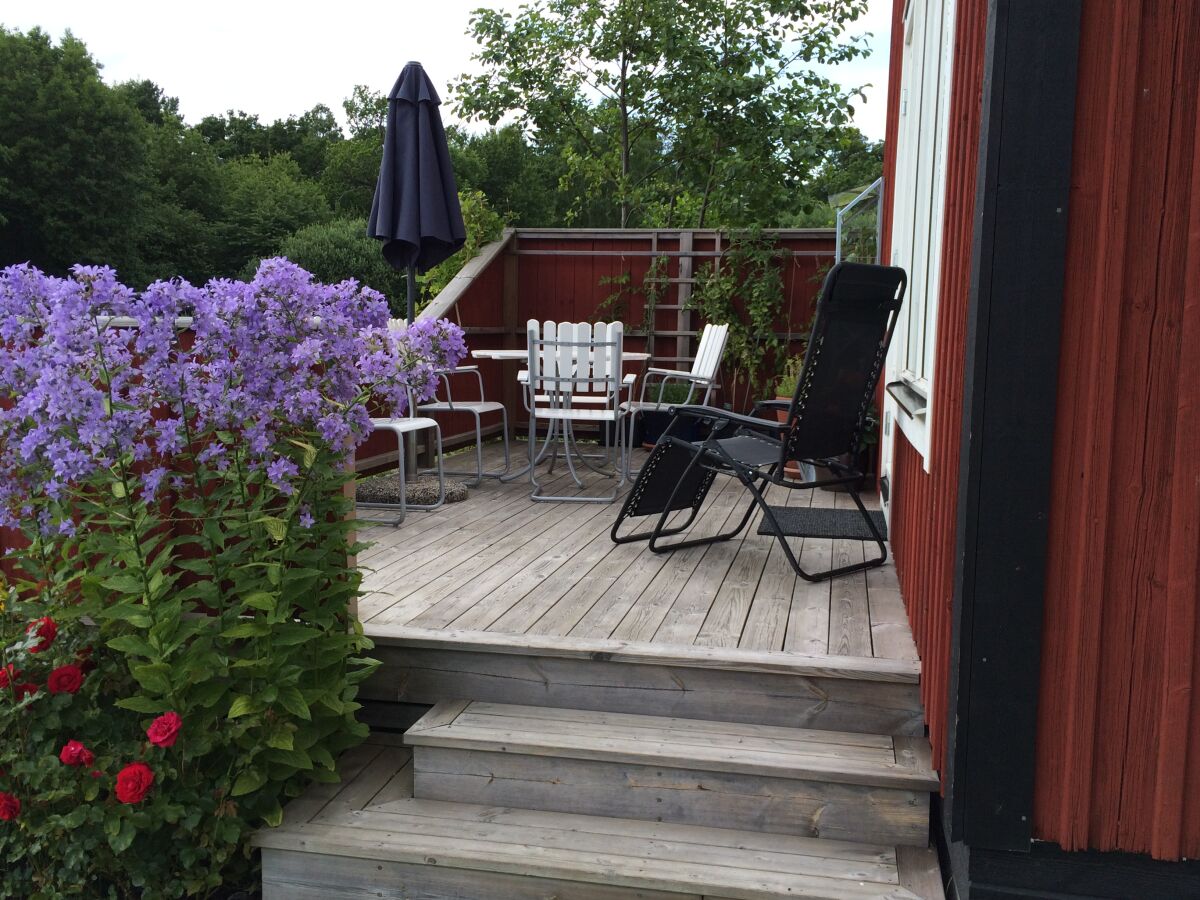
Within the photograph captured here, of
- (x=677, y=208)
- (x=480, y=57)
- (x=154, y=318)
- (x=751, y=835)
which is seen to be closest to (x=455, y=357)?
(x=154, y=318)

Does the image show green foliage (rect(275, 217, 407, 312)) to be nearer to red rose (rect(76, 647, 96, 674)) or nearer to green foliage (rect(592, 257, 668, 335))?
green foliage (rect(592, 257, 668, 335))

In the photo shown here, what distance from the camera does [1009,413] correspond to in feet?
5.90

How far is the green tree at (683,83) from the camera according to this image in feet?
37.7

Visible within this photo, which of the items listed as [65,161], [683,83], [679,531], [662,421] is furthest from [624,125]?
[65,161]

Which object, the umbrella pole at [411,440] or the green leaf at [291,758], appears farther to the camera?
the umbrella pole at [411,440]

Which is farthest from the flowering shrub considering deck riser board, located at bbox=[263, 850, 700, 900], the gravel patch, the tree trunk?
the tree trunk

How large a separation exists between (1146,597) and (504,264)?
6.90 m

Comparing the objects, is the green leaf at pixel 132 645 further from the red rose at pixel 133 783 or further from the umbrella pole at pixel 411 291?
the umbrella pole at pixel 411 291

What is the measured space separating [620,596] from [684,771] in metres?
0.91

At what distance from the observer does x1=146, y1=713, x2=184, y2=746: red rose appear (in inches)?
83.6

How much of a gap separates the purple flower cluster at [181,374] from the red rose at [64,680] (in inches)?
13.5

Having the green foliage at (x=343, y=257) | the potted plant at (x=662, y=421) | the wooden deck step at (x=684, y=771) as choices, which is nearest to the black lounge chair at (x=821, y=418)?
the wooden deck step at (x=684, y=771)

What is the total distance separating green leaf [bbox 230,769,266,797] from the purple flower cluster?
2.08 feet

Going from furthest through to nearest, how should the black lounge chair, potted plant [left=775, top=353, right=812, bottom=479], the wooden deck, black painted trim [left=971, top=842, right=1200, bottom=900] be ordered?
potted plant [left=775, top=353, right=812, bottom=479], the black lounge chair, the wooden deck, black painted trim [left=971, top=842, right=1200, bottom=900]
